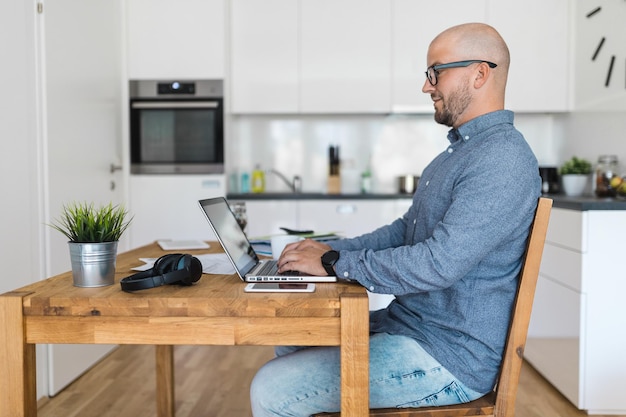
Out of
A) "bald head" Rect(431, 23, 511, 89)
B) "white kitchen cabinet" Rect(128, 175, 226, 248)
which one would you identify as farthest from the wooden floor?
"bald head" Rect(431, 23, 511, 89)

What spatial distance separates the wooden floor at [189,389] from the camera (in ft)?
8.71

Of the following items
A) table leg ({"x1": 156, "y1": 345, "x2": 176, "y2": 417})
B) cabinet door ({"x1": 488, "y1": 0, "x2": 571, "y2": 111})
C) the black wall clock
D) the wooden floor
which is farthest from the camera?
cabinet door ({"x1": 488, "y1": 0, "x2": 571, "y2": 111})

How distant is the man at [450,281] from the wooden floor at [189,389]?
138cm

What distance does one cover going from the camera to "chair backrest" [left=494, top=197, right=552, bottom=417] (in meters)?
1.32

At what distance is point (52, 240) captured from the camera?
291 cm

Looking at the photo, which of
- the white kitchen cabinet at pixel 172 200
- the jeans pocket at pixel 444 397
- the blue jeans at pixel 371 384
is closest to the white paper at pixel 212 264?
the blue jeans at pixel 371 384

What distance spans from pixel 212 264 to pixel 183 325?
18.5 inches

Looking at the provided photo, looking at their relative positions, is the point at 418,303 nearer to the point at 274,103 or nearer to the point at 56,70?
the point at 56,70

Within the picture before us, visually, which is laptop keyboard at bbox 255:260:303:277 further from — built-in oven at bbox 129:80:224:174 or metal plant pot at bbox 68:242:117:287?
built-in oven at bbox 129:80:224:174

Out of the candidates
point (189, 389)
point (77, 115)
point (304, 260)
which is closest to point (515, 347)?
point (304, 260)

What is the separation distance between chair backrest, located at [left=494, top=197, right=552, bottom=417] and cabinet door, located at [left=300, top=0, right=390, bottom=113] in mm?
2985

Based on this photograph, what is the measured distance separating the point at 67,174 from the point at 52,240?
0.37 m

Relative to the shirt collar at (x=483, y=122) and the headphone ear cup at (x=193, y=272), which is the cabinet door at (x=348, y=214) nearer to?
the shirt collar at (x=483, y=122)

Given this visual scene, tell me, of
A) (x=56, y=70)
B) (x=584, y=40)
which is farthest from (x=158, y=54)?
(x=584, y=40)
